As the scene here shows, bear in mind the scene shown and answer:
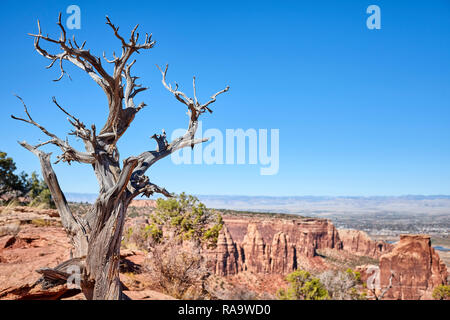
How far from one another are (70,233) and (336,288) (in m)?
22.6

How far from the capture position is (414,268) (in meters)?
44.3

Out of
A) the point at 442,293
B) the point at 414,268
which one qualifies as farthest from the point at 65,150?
the point at 414,268

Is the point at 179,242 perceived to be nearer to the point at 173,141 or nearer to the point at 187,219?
the point at 187,219

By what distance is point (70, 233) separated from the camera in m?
5.03

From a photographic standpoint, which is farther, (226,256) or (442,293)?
(226,256)

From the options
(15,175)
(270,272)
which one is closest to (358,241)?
(270,272)

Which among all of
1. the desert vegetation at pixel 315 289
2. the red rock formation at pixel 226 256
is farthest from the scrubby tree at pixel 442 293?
the red rock formation at pixel 226 256

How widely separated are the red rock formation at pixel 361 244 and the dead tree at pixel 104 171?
8291 cm

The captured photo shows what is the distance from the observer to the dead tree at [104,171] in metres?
4.93

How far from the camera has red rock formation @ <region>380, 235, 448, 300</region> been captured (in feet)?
145

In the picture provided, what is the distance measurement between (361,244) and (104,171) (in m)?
88.9

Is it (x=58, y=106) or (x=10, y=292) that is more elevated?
(x=58, y=106)
